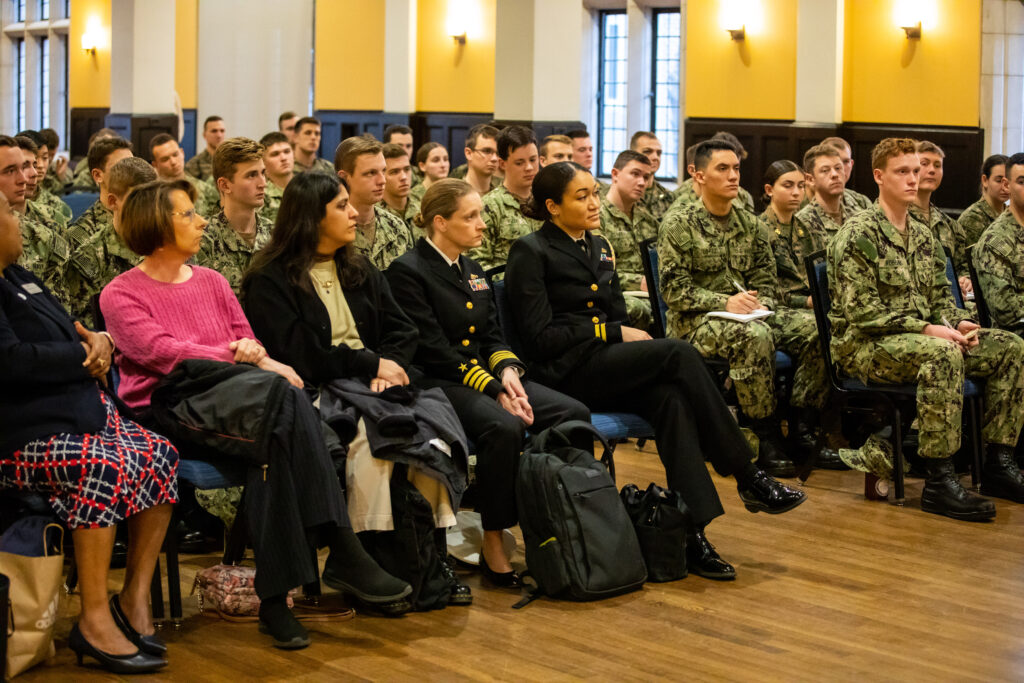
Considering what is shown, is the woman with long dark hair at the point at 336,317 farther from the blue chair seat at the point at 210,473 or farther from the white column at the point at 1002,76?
the white column at the point at 1002,76

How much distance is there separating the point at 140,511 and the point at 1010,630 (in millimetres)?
2343

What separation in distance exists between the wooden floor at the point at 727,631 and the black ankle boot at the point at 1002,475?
67 centimetres

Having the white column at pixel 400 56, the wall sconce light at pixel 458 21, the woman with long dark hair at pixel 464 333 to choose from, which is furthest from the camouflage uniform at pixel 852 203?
the white column at pixel 400 56

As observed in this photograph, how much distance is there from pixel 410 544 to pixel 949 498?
2.21m

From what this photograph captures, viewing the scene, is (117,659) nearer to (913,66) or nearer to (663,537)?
(663,537)

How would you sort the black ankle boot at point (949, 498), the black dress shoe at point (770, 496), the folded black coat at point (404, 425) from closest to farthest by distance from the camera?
1. the folded black coat at point (404, 425)
2. the black dress shoe at point (770, 496)
3. the black ankle boot at point (949, 498)

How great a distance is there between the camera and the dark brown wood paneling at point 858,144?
1035 centimetres

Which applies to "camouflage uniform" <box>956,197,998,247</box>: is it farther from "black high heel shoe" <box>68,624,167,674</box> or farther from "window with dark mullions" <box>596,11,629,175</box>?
"window with dark mullions" <box>596,11,629,175</box>

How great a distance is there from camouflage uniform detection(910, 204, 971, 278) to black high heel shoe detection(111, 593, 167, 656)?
4.34 meters

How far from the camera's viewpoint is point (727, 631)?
3.61 meters

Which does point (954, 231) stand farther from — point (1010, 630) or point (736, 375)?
point (1010, 630)

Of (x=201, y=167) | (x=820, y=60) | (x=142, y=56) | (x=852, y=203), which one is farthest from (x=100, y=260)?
(x=142, y=56)

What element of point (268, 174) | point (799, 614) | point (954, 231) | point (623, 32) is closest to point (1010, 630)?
point (799, 614)

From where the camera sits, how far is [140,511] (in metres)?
3.40
